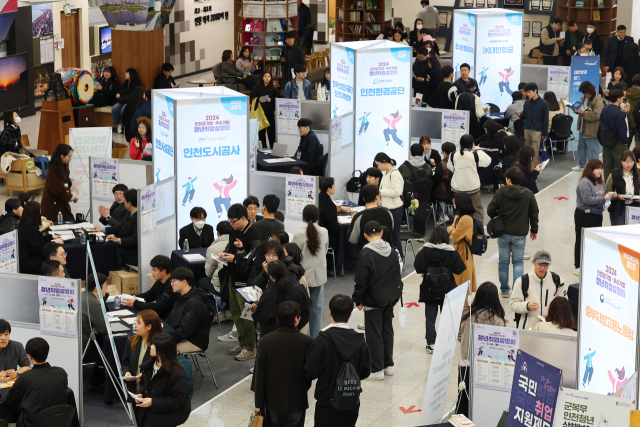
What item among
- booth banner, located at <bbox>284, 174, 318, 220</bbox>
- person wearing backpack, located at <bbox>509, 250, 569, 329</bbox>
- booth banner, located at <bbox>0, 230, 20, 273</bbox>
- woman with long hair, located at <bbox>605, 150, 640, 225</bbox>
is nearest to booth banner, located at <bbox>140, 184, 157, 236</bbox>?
booth banner, located at <bbox>0, 230, 20, 273</bbox>

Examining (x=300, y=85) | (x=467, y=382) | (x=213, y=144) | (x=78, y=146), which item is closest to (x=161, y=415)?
(x=467, y=382)

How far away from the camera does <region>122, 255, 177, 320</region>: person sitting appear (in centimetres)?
674

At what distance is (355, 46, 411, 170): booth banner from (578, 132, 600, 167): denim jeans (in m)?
2.83

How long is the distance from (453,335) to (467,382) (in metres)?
0.38

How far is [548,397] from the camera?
14.2 ft

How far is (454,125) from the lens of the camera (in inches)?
463

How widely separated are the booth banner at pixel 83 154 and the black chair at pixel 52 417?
4792 millimetres

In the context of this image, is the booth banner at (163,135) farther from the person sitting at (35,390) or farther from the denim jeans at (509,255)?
the person sitting at (35,390)

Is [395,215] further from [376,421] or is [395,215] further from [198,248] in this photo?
[376,421]

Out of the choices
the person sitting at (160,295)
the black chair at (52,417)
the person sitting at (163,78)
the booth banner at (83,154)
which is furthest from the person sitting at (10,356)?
the person sitting at (163,78)

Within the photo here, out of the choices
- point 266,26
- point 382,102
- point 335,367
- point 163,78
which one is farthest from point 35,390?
point 266,26

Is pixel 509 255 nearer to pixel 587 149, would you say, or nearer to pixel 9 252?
pixel 9 252

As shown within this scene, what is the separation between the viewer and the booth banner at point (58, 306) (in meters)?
6.00

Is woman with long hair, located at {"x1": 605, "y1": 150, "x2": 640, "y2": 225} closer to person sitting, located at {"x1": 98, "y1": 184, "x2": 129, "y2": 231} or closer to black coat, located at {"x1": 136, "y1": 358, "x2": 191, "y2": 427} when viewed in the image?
person sitting, located at {"x1": 98, "y1": 184, "x2": 129, "y2": 231}
